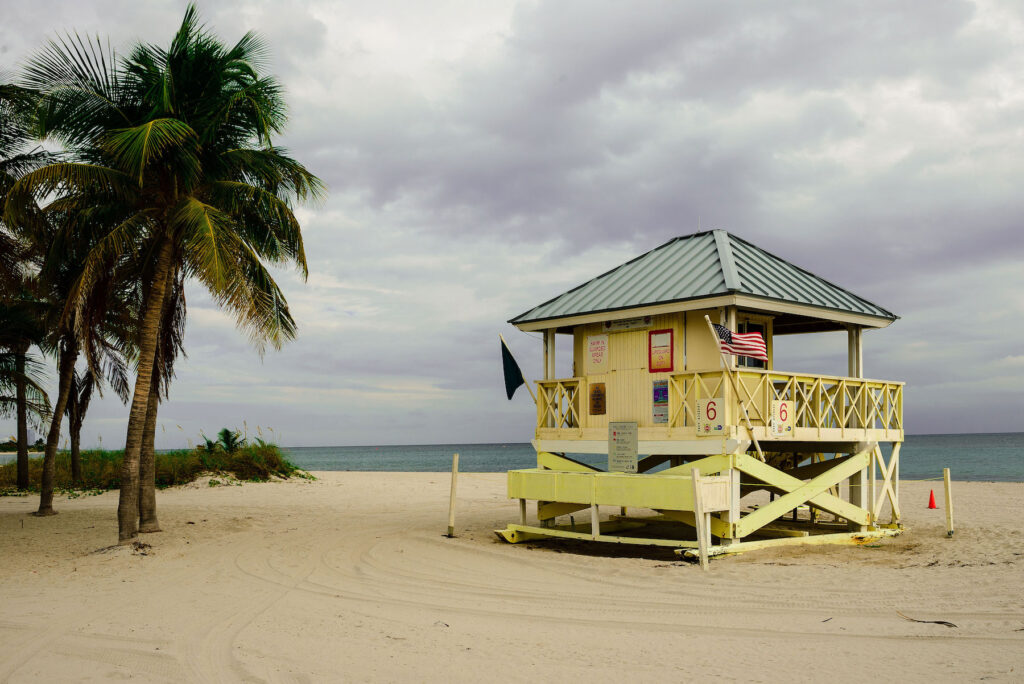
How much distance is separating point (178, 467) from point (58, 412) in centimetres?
984

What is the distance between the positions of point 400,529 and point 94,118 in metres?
10.5

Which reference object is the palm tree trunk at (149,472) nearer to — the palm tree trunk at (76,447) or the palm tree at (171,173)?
the palm tree at (171,173)

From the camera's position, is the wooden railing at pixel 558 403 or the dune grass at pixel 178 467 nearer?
the wooden railing at pixel 558 403

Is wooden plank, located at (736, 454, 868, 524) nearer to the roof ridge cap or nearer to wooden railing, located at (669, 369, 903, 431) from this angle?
wooden railing, located at (669, 369, 903, 431)

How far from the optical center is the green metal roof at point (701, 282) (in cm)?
1500

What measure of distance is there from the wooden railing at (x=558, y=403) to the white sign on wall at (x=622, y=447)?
42.8 inches

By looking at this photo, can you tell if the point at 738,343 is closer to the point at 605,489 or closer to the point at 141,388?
the point at 605,489

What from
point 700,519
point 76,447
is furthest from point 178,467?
point 700,519

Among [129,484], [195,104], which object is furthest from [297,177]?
[129,484]

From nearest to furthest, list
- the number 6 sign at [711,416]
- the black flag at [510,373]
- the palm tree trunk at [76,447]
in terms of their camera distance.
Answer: the number 6 sign at [711,416] < the black flag at [510,373] < the palm tree trunk at [76,447]

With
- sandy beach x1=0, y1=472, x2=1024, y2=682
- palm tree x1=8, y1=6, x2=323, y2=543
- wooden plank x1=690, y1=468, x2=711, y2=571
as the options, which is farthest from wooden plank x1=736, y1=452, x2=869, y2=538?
palm tree x1=8, y1=6, x2=323, y2=543

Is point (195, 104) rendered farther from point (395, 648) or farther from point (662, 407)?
point (395, 648)

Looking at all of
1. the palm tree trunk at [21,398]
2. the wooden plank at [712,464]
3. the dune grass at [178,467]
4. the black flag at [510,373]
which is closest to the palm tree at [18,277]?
the palm tree trunk at [21,398]

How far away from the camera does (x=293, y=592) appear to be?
11430mm
